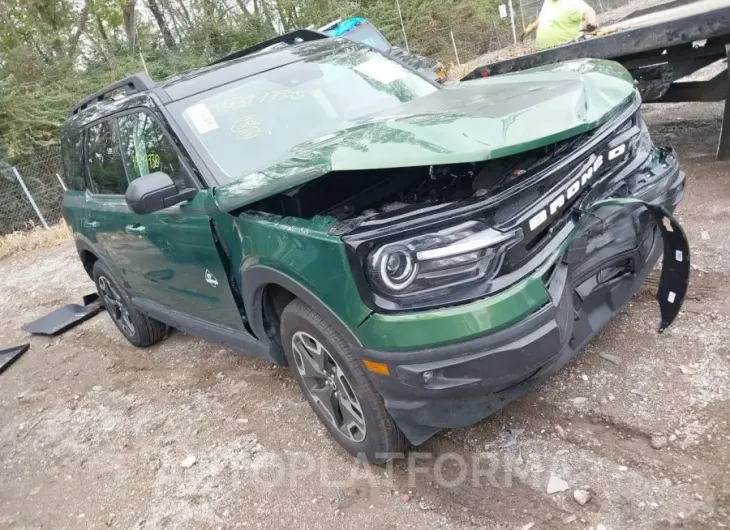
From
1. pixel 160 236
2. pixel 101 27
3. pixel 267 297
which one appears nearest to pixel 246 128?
pixel 160 236

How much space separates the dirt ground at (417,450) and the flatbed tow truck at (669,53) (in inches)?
43.2

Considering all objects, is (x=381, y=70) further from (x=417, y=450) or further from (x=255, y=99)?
(x=417, y=450)

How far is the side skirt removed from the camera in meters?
3.13

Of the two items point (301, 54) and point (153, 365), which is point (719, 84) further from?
point (153, 365)

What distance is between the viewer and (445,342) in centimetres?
206

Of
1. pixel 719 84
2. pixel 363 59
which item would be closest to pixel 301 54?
pixel 363 59

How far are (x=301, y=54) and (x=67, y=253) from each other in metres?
7.20

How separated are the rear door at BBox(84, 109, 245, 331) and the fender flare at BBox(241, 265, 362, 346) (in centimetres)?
22

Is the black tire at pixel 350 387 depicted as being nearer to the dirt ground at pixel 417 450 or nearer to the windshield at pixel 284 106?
the dirt ground at pixel 417 450

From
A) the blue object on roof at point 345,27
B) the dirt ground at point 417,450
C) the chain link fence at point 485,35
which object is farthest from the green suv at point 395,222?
the chain link fence at point 485,35

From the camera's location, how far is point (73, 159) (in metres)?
4.69

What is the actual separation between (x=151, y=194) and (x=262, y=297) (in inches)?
27.2

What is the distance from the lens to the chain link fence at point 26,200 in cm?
1198

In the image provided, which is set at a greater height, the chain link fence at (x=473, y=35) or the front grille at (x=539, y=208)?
the front grille at (x=539, y=208)
